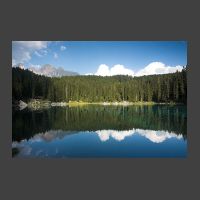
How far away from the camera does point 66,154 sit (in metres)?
11.4

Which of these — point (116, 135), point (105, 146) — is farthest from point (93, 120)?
point (105, 146)

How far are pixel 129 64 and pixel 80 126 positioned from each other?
2424 millimetres

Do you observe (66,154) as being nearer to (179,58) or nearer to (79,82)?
(79,82)

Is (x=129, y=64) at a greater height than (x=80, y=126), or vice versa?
(x=129, y=64)

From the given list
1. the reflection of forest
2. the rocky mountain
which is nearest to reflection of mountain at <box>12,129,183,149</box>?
the reflection of forest

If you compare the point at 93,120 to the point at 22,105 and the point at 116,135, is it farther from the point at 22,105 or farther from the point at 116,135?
the point at 22,105

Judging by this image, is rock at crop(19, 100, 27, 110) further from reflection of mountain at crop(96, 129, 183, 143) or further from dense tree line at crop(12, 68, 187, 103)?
reflection of mountain at crop(96, 129, 183, 143)

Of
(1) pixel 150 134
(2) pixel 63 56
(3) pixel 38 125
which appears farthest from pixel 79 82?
(1) pixel 150 134

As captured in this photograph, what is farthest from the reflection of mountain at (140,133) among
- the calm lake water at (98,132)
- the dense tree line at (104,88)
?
the dense tree line at (104,88)

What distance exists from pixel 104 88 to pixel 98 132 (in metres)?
1.85

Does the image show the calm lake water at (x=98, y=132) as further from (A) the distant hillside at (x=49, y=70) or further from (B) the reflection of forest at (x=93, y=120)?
(A) the distant hillside at (x=49, y=70)

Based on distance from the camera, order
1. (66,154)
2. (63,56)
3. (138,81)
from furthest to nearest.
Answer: (138,81)
(63,56)
(66,154)

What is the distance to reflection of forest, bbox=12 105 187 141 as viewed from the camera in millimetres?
12000

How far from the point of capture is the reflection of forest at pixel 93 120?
12.0 m
